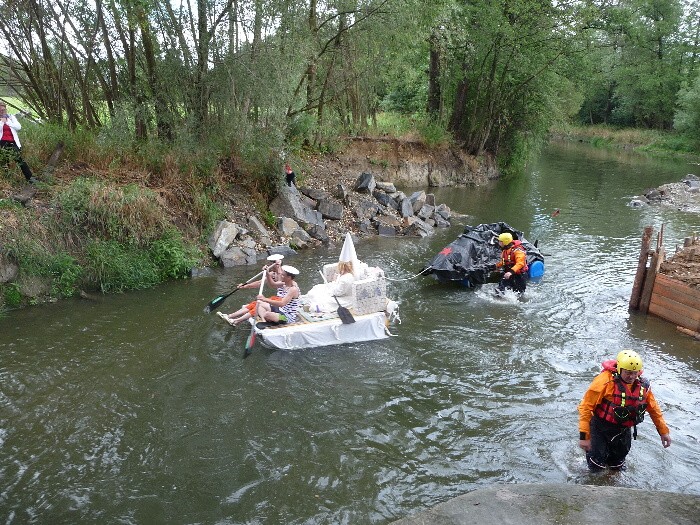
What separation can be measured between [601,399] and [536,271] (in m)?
7.55

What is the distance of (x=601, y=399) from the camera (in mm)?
5438

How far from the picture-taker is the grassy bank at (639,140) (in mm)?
40500

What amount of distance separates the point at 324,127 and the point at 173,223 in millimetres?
9045

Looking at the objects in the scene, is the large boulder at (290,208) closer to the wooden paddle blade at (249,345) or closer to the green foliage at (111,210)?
the green foliage at (111,210)

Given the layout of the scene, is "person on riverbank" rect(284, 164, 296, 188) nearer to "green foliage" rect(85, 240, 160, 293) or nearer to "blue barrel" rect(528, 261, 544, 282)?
"green foliage" rect(85, 240, 160, 293)

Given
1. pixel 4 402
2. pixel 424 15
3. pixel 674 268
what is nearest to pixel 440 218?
pixel 424 15

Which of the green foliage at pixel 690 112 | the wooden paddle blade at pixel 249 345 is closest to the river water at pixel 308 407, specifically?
the wooden paddle blade at pixel 249 345

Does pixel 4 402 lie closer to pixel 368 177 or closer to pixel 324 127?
pixel 368 177

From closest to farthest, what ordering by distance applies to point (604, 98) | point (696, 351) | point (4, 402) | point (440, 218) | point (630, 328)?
point (4, 402) < point (696, 351) < point (630, 328) < point (440, 218) < point (604, 98)

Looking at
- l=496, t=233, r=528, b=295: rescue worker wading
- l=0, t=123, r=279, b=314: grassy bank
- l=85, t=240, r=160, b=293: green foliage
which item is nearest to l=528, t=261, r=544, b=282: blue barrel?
l=496, t=233, r=528, b=295: rescue worker wading

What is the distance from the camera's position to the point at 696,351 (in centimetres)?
934

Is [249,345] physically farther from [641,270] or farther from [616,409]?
[641,270]

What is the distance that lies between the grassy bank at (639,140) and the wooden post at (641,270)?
1124 inches

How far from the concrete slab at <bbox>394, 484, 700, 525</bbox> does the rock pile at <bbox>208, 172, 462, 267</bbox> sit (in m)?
9.61
